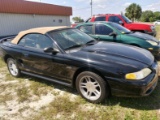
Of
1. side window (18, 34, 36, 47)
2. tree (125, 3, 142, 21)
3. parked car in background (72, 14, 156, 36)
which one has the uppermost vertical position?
tree (125, 3, 142, 21)

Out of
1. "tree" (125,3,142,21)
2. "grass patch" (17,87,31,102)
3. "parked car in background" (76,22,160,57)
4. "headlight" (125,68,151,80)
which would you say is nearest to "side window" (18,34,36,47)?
"grass patch" (17,87,31,102)

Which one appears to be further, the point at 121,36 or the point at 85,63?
the point at 121,36

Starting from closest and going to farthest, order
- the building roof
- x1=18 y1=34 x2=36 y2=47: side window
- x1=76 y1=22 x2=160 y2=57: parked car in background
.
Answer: x1=18 y1=34 x2=36 y2=47: side window → x1=76 y1=22 x2=160 y2=57: parked car in background → the building roof

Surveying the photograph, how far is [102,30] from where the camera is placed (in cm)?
647

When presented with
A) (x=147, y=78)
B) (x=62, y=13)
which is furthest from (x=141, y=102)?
(x=62, y=13)

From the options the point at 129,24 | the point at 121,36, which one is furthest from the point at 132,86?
the point at 129,24

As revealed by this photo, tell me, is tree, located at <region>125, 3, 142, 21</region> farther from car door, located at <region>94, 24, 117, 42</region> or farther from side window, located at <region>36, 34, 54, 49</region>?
side window, located at <region>36, 34, 54, 49</region>

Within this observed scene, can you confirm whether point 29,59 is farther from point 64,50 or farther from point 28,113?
point 28,113

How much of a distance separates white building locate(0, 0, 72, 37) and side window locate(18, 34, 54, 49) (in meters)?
12.6

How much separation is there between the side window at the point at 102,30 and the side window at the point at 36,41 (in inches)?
120

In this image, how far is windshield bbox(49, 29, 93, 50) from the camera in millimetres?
3707

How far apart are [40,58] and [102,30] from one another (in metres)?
3.37

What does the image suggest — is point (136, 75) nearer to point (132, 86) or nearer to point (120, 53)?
point (132, 86)

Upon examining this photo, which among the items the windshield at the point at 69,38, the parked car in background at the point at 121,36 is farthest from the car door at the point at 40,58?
the parked car in background at the point at 121,36
